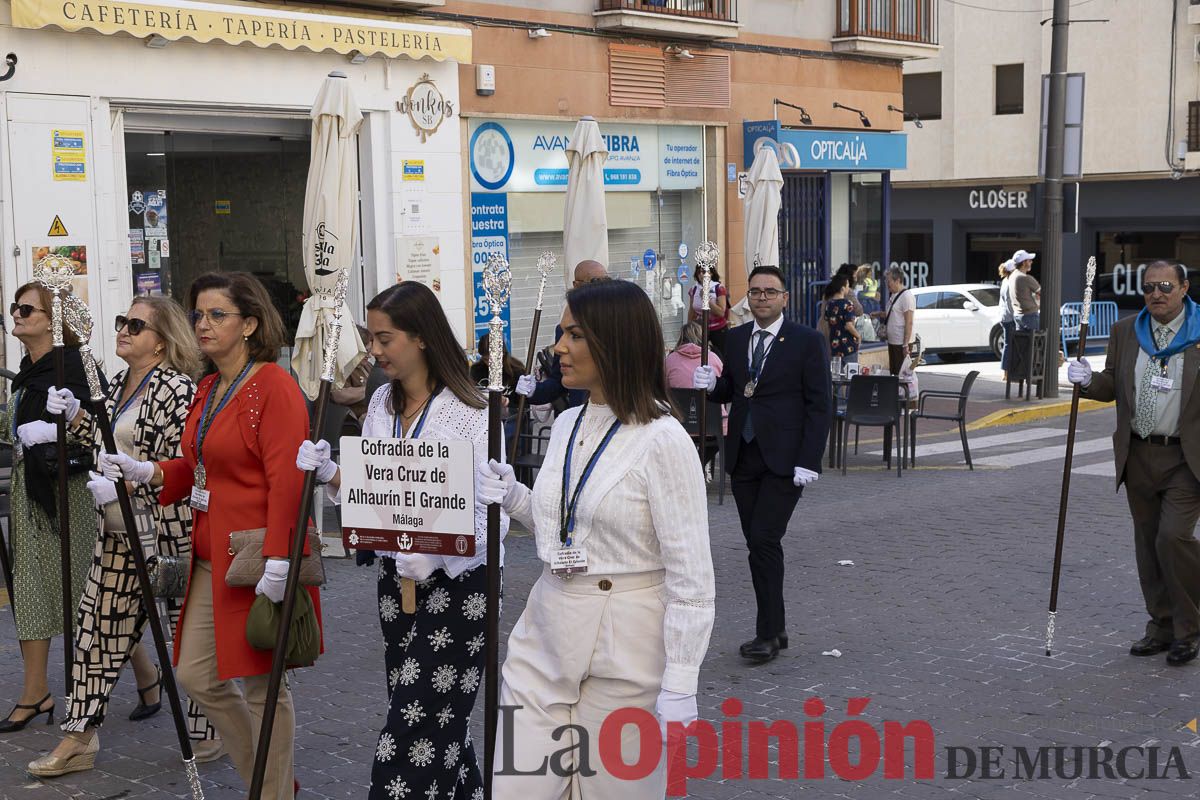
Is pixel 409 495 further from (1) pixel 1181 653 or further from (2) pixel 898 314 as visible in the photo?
(2) pixel 898 314

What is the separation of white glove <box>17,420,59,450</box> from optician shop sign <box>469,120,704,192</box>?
10461 mm

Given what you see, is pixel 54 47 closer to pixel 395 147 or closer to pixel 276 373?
pixel 395 147

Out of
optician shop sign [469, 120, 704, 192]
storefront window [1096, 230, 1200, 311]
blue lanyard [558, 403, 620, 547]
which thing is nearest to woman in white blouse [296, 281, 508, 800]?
blue lanyard [558, 403, 620, 547]

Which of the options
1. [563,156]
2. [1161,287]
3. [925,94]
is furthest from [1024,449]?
[925,94]

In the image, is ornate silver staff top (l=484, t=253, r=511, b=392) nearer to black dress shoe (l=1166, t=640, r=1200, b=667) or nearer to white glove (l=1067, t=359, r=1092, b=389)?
white glove (l=1067, t=359, r=1092, b=389)

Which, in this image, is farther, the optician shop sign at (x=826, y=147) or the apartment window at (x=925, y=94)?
the apartment window at (x=925, y=94)

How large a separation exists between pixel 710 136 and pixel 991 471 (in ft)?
24.6

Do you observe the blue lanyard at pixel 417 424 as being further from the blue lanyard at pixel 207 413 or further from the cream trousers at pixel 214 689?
the cream trousers at pixel 214 689

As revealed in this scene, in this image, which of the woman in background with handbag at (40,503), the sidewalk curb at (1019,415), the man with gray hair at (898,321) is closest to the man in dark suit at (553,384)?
the woman in background with handbag at (40,503)

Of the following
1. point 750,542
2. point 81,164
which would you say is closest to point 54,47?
point 81,164

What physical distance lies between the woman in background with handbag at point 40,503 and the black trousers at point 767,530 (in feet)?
10.6

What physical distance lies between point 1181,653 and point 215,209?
11120mm

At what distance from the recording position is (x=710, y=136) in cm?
1975

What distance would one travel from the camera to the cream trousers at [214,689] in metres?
4.79
